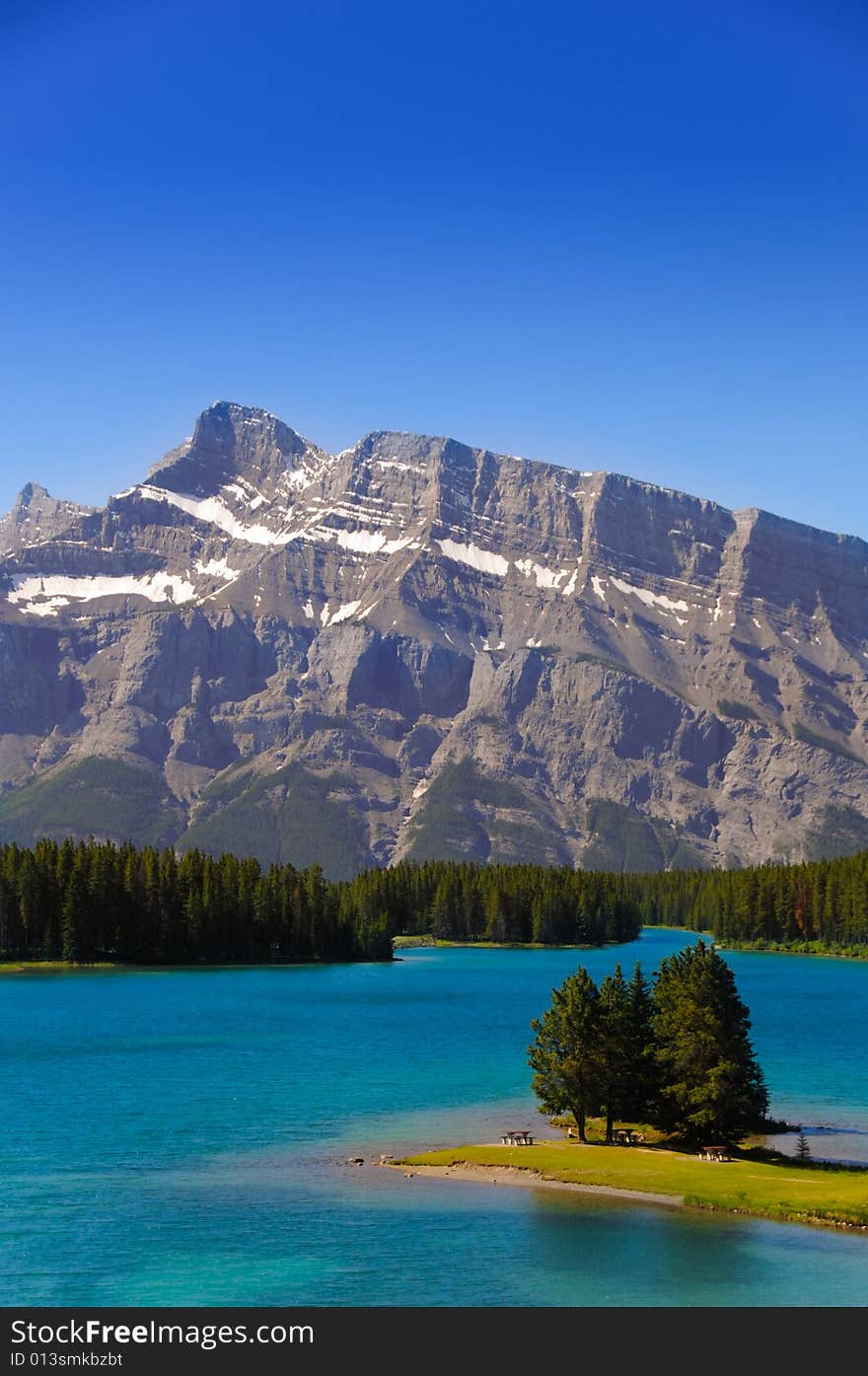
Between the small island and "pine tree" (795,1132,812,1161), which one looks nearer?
the small island

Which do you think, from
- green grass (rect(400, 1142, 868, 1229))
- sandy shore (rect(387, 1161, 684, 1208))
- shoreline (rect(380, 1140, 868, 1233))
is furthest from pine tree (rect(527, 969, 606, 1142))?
sandy shore (rect(387, 1161, 684, 1208))

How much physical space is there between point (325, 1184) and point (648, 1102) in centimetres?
2129

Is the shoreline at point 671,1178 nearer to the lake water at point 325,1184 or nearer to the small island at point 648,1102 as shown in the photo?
the small island at point 648,1102

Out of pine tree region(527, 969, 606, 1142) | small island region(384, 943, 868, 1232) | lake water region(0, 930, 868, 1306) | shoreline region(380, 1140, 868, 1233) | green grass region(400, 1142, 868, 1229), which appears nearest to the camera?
lake water region(0, 930, 868, 1306)

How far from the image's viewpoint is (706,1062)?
8006 cm

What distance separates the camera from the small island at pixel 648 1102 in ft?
237

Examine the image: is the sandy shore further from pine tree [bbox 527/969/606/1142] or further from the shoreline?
pine tree [bbox 527/969/606/1142]

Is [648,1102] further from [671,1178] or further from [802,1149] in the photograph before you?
[671,1178]

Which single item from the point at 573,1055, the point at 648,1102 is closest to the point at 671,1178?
the point at 573,1055

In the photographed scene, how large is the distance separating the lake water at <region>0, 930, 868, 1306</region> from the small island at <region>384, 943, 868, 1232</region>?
3.39 metres

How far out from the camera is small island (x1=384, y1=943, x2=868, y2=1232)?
2844 inches

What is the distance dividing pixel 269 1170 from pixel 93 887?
129516 millimetres
